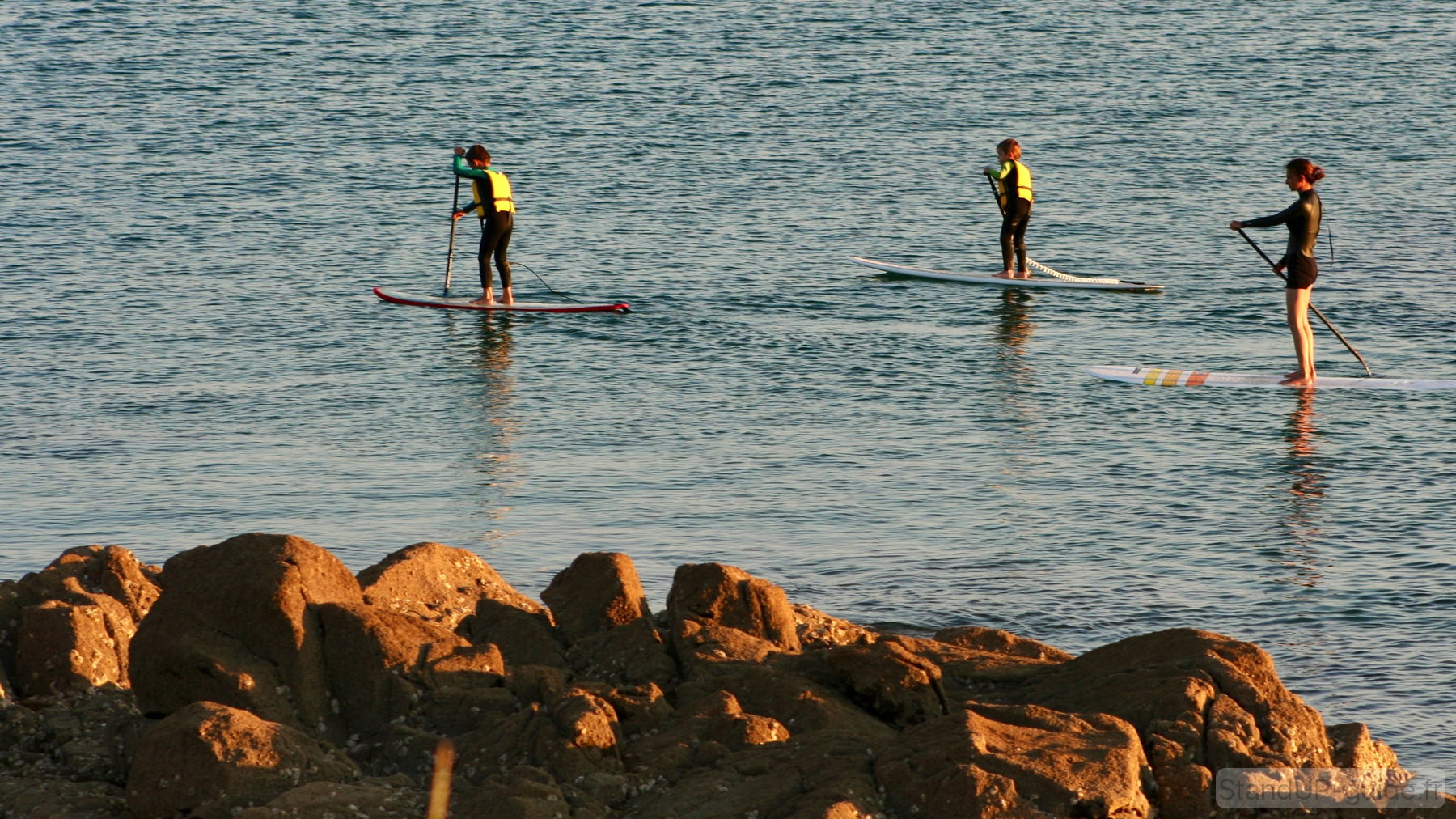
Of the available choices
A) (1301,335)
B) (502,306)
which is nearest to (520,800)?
(1301,335)

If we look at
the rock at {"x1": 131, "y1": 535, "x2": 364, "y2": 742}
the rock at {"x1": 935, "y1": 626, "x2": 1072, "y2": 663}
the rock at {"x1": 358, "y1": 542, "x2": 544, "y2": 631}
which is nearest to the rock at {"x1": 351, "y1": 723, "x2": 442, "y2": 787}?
the rock at {"x1": 131, "y1": 535, "x2": 364, "y2": 742}

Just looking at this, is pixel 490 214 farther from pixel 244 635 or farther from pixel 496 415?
pixel 244 635

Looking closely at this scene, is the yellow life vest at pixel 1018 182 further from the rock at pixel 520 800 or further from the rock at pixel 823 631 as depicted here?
the rock at pixel 520 800

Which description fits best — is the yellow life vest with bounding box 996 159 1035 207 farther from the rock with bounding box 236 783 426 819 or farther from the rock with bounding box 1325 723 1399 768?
the rock with bounding box 236 783 426 819

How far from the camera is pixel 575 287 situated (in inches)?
953

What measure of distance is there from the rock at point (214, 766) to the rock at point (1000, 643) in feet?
12.8

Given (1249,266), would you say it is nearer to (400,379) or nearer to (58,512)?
(400,379)

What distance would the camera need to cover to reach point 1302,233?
16.3 m

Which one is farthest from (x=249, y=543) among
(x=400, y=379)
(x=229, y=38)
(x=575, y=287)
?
(x=229, y=38)

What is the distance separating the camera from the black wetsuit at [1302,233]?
53.3 feet

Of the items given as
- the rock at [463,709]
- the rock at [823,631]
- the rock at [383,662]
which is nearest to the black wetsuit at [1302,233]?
the rock at [823,631]

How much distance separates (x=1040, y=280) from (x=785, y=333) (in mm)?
4598

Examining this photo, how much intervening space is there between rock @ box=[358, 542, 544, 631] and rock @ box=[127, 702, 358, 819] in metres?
1.65

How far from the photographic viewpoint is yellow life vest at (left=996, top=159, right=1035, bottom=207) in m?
22.9
